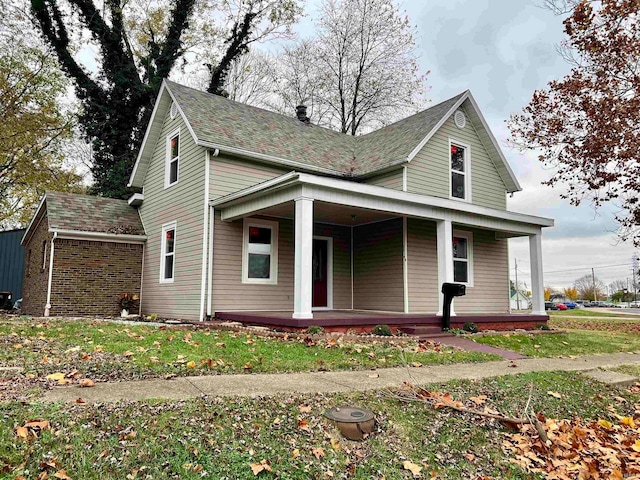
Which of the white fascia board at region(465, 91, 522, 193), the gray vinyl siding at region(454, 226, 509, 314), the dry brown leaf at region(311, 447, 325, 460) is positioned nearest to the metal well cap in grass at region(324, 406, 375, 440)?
the dry brown leaf at region(311, 447, 325, 460)

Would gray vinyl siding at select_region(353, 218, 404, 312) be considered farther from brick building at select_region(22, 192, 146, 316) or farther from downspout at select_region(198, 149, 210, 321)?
brick building at select_region(22, 192, 146, 316)

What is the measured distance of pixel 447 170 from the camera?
1398 centimetres

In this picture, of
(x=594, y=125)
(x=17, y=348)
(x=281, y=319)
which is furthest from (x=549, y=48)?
(x=17, y=348)

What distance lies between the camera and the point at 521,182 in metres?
15.8

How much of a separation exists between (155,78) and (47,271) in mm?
12701

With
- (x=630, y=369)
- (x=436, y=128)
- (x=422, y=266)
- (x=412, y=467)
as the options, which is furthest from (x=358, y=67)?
(x=412, y=467)

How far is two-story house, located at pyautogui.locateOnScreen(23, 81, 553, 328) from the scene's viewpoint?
36.7 feet

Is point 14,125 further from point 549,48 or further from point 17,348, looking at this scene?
point 549,48

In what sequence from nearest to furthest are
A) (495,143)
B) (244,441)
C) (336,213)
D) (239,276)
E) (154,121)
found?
(244,441) < (239,276) < (336,213) < (154,121) < (495,143)

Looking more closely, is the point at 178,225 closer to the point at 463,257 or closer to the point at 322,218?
the point at 322,218

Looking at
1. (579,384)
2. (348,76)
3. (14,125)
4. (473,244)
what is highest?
(348,76)

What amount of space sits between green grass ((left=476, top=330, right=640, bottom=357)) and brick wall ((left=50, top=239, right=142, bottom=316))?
9.90 m

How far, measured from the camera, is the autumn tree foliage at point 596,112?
13547 millimetres

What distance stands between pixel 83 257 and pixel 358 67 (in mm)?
19539
